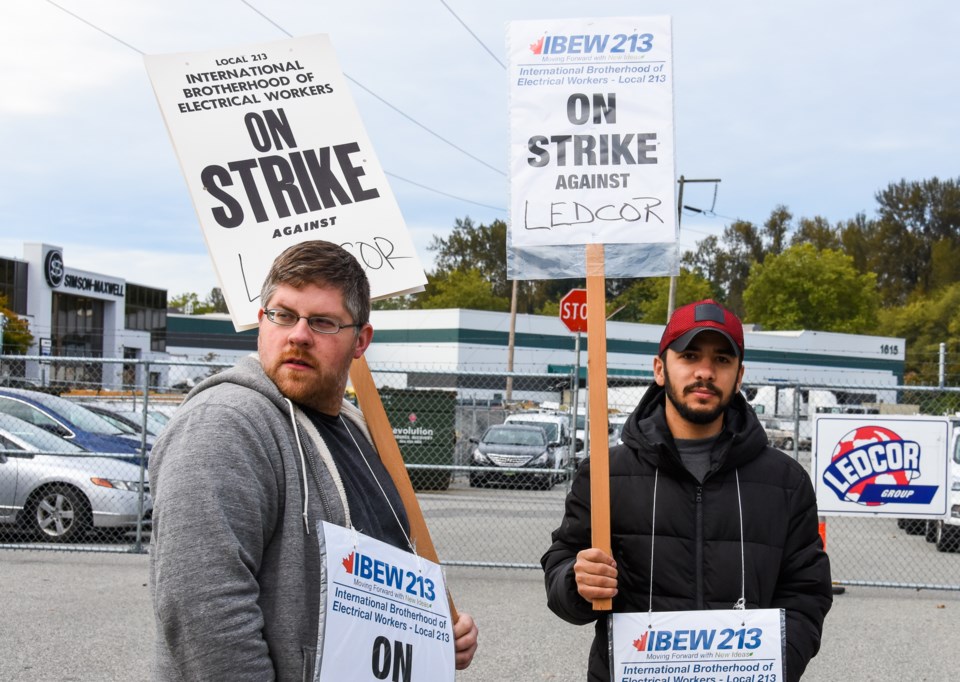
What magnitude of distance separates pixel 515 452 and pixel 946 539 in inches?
260

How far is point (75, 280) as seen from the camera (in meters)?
56.9

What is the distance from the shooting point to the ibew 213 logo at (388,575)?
94.0 inches

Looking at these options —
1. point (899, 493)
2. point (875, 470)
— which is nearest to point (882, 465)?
point (875, 470)

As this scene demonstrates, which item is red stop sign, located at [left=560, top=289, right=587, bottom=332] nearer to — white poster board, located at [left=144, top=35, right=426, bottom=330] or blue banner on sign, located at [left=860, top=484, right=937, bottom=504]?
blue banner on sign, located at [left=860, top=484, right=937, bottom=504]

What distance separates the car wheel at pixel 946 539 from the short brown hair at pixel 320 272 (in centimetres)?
1233

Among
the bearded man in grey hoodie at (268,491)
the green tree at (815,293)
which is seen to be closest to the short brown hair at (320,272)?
the bearded man in grey hoodie at (268,491)

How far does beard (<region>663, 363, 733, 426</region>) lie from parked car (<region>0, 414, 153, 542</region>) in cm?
839

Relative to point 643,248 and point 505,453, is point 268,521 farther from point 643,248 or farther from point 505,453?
point 505,453

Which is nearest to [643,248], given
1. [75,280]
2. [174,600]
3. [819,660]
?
[174,600]

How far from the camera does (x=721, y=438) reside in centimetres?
326

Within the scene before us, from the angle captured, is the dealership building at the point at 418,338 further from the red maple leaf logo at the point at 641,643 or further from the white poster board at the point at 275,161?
the red maple leaf logo at the point at 641,643

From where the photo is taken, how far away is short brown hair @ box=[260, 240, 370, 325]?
2572mm

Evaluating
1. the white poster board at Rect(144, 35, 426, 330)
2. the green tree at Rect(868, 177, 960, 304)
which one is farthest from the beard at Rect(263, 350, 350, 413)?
the green tree at Rect(868, 177, 960, 304)

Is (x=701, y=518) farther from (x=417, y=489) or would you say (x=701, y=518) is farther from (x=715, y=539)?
(x=417, y=489)
